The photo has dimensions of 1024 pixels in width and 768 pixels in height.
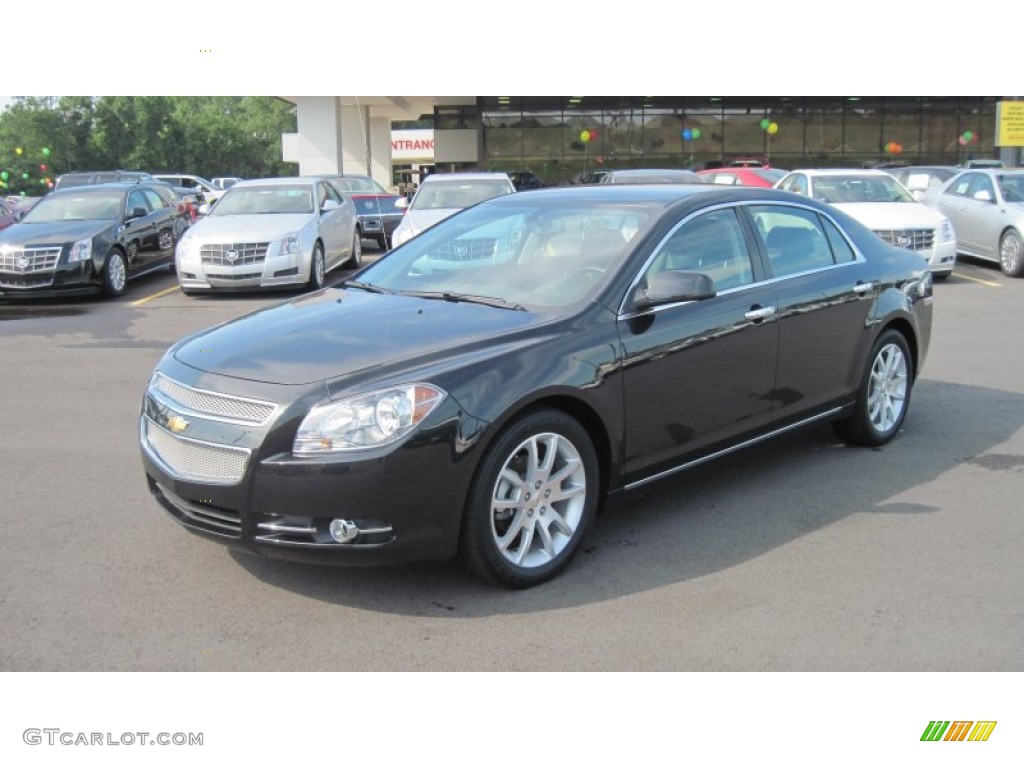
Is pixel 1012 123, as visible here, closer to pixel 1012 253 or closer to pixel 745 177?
pixel 745 177

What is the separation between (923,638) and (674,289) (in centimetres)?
178

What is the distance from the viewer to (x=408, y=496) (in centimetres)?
377

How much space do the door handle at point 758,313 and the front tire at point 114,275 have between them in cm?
1105

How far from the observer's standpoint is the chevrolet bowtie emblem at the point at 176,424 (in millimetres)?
4070

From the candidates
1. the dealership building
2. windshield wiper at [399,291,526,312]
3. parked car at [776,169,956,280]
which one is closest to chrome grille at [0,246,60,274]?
windshield wiper at [399,291,526,312]

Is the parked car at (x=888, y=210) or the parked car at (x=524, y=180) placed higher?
the parked car at (x=524, y=180)

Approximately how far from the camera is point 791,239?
5.68 m

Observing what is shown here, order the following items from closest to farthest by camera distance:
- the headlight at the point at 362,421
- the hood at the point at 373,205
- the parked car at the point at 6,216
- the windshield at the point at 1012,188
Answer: the headlight at the point at 362,421, the windshield at the point at 1012,188, the parked car at the point at 6,216, the hood at the point at 373,205

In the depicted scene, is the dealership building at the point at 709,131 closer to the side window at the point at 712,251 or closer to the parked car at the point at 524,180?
the parked car at the point at 524,180

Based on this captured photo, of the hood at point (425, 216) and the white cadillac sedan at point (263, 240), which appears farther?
the hood at point (425, 216)

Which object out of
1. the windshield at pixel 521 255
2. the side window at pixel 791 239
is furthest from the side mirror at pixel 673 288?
the side window at pixel 791 239

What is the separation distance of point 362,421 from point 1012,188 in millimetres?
15206

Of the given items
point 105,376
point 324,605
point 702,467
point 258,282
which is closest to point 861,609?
point 702,467

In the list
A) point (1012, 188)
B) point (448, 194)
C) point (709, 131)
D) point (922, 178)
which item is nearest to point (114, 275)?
point (448, 194)
